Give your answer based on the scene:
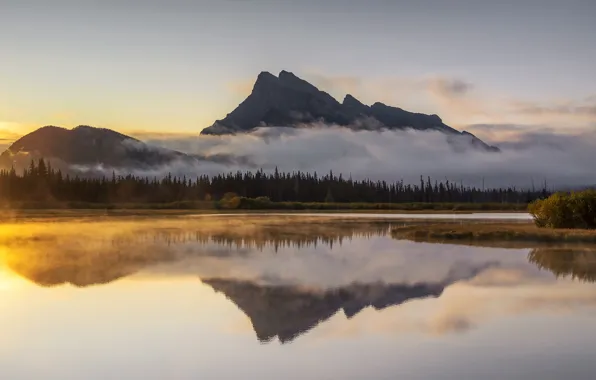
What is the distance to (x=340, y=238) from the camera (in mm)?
43281

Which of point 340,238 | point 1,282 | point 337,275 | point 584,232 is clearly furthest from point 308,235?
→ point 1,282

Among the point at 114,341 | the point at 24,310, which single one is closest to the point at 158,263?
the point at 24,310

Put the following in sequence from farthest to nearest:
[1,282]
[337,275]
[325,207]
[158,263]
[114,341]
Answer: [325,207], [158,263], [337,275], [1,282], [114,341]

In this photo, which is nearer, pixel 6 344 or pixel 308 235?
pixel 6 344

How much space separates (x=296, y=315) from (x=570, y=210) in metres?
33.5

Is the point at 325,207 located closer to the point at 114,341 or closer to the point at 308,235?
the point at 308,235

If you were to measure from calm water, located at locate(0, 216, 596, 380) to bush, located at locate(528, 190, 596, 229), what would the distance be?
49.2ft

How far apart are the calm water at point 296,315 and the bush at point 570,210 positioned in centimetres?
1499

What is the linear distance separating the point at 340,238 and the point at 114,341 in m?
29.8

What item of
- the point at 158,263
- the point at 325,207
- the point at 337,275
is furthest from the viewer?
the point at 325,207

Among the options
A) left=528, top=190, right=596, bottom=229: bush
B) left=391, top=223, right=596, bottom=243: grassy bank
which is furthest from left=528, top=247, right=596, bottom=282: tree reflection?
left=528, top=190, right=596, bottom=229: bush

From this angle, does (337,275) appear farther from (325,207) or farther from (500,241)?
(325,207)

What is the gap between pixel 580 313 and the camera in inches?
662

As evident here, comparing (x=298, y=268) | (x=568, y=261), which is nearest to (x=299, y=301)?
(x=298, y=268)
